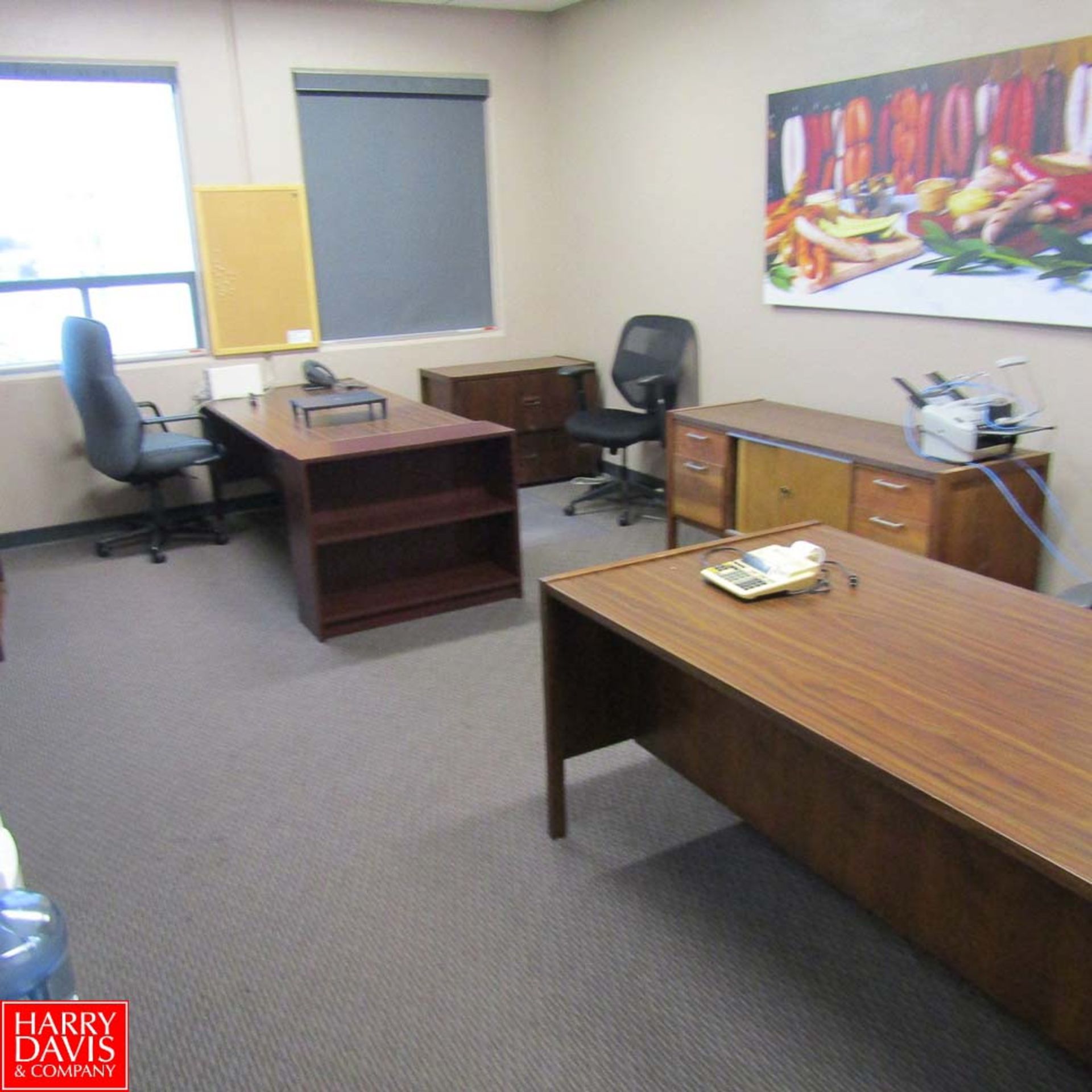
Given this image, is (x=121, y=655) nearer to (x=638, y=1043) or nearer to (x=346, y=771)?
(x=346, y=771)

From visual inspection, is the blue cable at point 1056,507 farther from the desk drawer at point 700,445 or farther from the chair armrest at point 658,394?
the chair armrest at point 658,394

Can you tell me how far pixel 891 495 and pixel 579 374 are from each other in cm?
239

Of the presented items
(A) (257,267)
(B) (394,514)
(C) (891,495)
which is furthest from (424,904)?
(A) (257,267)

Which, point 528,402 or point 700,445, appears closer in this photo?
point 700,445

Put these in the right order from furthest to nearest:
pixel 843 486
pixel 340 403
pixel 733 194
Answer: pixel 733 194 → pixel 340 403 → pixel 843 486

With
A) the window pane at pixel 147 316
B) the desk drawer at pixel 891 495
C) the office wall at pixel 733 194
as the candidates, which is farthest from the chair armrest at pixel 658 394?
the window pane at pixel 147 316

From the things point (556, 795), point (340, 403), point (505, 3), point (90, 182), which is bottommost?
point (556, 795)

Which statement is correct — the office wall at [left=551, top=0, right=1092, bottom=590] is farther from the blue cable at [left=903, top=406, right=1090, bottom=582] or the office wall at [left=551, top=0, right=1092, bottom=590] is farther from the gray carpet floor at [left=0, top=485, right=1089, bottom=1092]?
the gray carpet floor at [left=0, top=485, right=1089, bottom=1092]

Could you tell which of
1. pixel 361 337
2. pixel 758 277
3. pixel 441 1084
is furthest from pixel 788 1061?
pixel 361 337

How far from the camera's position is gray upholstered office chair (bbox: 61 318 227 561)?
4.45 metres

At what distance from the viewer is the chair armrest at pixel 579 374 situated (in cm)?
541

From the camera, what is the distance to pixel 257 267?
529 centimetres

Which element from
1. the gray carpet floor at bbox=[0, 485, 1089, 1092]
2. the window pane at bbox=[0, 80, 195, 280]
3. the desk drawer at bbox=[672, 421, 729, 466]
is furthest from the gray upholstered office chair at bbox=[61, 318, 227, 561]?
the desk drawer at bbox=[672, 421, 729, 466]

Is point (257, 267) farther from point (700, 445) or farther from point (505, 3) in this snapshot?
point (700, 445)
